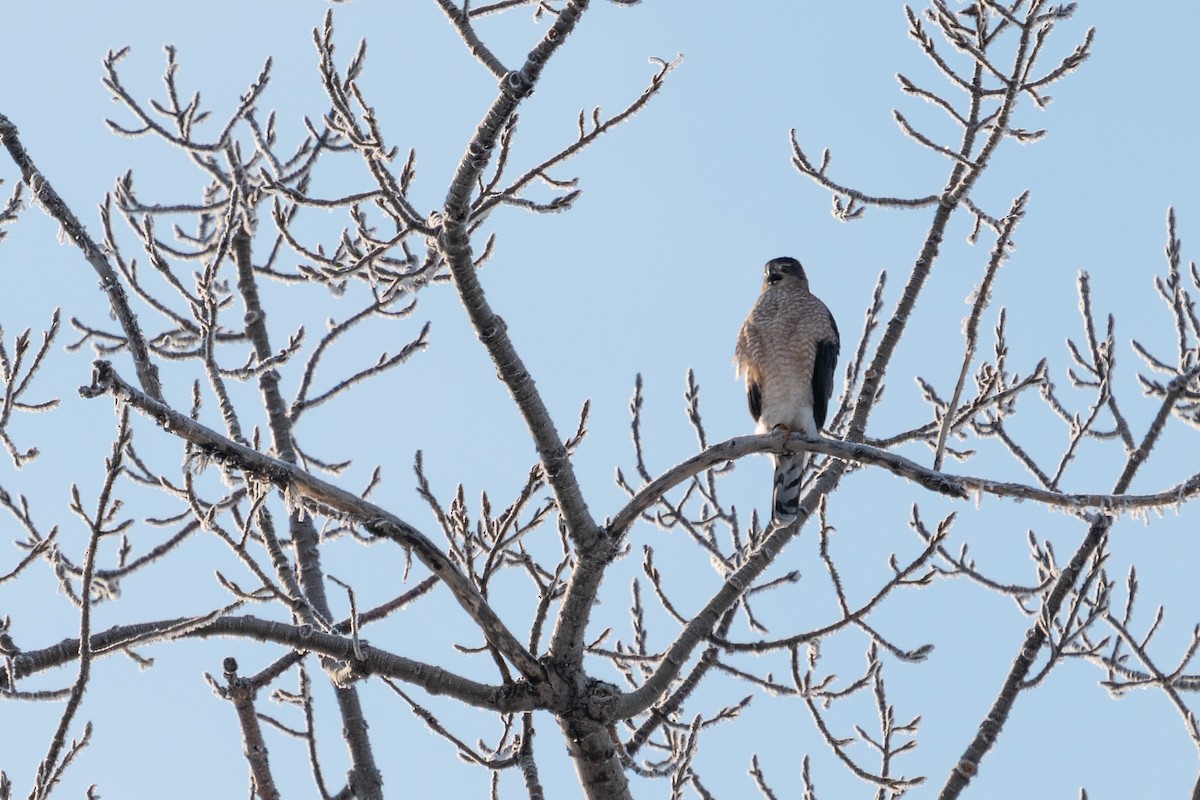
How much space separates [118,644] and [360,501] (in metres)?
0.67

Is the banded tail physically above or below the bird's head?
below

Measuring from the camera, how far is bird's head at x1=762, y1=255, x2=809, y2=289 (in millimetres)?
7398

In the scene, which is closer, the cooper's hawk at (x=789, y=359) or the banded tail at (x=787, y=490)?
the banded tail at (x=787, y=490)

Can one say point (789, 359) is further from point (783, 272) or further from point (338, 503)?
point (338, 503)

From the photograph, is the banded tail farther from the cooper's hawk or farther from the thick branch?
the thick branch

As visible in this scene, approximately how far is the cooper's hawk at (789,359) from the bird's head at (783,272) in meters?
0.22

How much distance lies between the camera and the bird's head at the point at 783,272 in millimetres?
7398

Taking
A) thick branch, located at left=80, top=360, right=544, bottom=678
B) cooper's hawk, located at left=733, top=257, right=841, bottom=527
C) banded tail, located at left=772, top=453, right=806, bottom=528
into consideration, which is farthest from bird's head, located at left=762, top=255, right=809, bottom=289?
thick branch, located at left=80, top=360, right=544, bottom=678

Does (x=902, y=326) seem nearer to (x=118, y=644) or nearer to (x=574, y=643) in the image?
(x=574, y=643)

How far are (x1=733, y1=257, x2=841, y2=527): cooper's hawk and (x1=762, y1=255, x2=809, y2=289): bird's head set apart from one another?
221 mm

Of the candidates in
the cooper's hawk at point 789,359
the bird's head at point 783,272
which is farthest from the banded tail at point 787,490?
the bird's head at point 783,272

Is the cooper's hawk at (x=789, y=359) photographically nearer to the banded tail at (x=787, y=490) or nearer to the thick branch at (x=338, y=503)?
the banded tail at (x=787, y=490)

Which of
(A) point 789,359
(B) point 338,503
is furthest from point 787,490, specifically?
(B) point 338,503

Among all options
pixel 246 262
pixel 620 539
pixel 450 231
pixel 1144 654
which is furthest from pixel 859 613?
pixel 246 262
